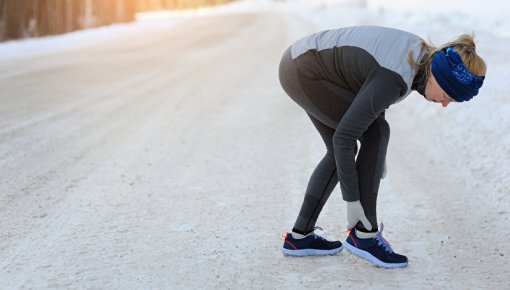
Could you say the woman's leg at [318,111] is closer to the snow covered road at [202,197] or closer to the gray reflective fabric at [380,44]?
the gray reflective fabric at [380,44]

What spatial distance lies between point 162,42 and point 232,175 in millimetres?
12668

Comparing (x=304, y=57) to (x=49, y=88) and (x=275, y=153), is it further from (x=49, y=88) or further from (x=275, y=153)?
(x=49, y=88)

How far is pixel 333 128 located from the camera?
2947 mm

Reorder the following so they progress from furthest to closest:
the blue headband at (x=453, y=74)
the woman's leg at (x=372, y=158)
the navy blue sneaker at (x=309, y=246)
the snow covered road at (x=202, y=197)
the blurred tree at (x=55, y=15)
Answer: the blurred tree at (x=55, y=15), the navy blue sneaker at (x=309, y=246), the snow covered road at (x=202, y=197), the woman's leg at (x=372, y=158), the blue headband at (x=453, y=74)

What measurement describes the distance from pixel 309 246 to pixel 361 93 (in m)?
1.01

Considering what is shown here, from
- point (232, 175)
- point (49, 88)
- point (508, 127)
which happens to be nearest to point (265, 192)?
point (232, 175)

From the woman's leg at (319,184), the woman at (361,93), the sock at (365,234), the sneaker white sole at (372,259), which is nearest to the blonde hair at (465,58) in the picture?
the woman at (361,93)

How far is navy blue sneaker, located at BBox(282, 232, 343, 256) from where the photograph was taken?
318 centimetres

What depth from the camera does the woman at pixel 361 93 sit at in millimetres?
2545

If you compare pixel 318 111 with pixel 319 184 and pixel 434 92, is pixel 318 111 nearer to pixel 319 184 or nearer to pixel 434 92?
pixel 319 184

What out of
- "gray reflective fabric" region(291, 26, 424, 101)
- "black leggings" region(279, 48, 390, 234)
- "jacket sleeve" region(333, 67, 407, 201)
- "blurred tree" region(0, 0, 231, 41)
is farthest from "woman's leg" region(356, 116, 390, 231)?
"blurred tree" region(0, 0, 231, 41)

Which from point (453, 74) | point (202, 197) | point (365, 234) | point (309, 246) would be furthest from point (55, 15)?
point (453, 74)

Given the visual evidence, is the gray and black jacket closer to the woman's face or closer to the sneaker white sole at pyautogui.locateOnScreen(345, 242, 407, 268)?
the woman's face

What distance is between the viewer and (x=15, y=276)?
114 inches
